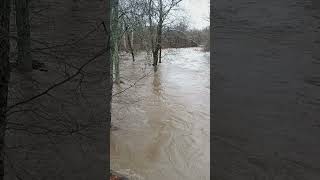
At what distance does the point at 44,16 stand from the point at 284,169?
224 cm

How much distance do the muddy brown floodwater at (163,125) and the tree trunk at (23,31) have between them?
228 inches

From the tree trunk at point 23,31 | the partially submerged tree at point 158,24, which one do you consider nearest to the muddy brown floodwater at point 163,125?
the partially submerged tree at point 158,24

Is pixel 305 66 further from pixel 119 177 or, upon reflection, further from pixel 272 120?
pixel 119 177

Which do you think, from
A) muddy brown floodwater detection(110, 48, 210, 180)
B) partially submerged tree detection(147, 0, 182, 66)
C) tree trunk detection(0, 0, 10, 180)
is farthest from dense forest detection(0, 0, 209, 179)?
partially submerged tree detection(147, 0, 182, 66)

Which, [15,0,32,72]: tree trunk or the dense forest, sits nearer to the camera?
[15,0,32,72]: tree trunk

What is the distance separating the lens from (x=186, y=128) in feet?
38.9

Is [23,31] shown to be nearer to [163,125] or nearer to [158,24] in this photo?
[163,125]

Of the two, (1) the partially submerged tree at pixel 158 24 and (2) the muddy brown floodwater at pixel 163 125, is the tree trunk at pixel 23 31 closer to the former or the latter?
(2) the muddy brown floodwater at pixel 163 125

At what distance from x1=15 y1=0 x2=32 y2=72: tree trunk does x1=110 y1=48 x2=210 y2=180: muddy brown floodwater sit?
580 cm

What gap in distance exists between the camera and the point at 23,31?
9.61 feet

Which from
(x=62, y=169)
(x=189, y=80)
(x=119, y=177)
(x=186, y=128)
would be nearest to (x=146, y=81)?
(x=189, y=80)

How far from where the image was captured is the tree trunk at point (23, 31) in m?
2.81

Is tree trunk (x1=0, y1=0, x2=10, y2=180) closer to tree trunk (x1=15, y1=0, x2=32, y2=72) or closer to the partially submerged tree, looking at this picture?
tree trunk (x1=15, y1=0, x2=32, y2=72)

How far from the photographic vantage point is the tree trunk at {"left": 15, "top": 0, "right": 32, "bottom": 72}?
281 cm
